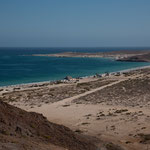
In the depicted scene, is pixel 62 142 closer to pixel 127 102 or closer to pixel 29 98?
pixel 127 102

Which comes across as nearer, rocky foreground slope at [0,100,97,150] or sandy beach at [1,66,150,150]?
rocky foreground slope at [0,100,97,150]

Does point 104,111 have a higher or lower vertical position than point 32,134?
lower

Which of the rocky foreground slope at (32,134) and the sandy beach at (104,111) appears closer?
the rocky foreground slope at (32,134)

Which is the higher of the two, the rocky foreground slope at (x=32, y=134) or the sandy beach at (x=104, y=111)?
the rocky foreground slope at (x=32, y=134)

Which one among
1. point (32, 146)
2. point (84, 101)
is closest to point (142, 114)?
point (84, 101)

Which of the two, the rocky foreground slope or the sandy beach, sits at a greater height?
the rocky foreground slope

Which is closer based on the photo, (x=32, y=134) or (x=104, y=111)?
(x=32, y=134)

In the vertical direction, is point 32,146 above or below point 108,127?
above

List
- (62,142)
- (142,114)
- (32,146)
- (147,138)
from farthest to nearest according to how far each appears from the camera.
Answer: (142,114)
(147,138)
(62,142)
(32,146)
